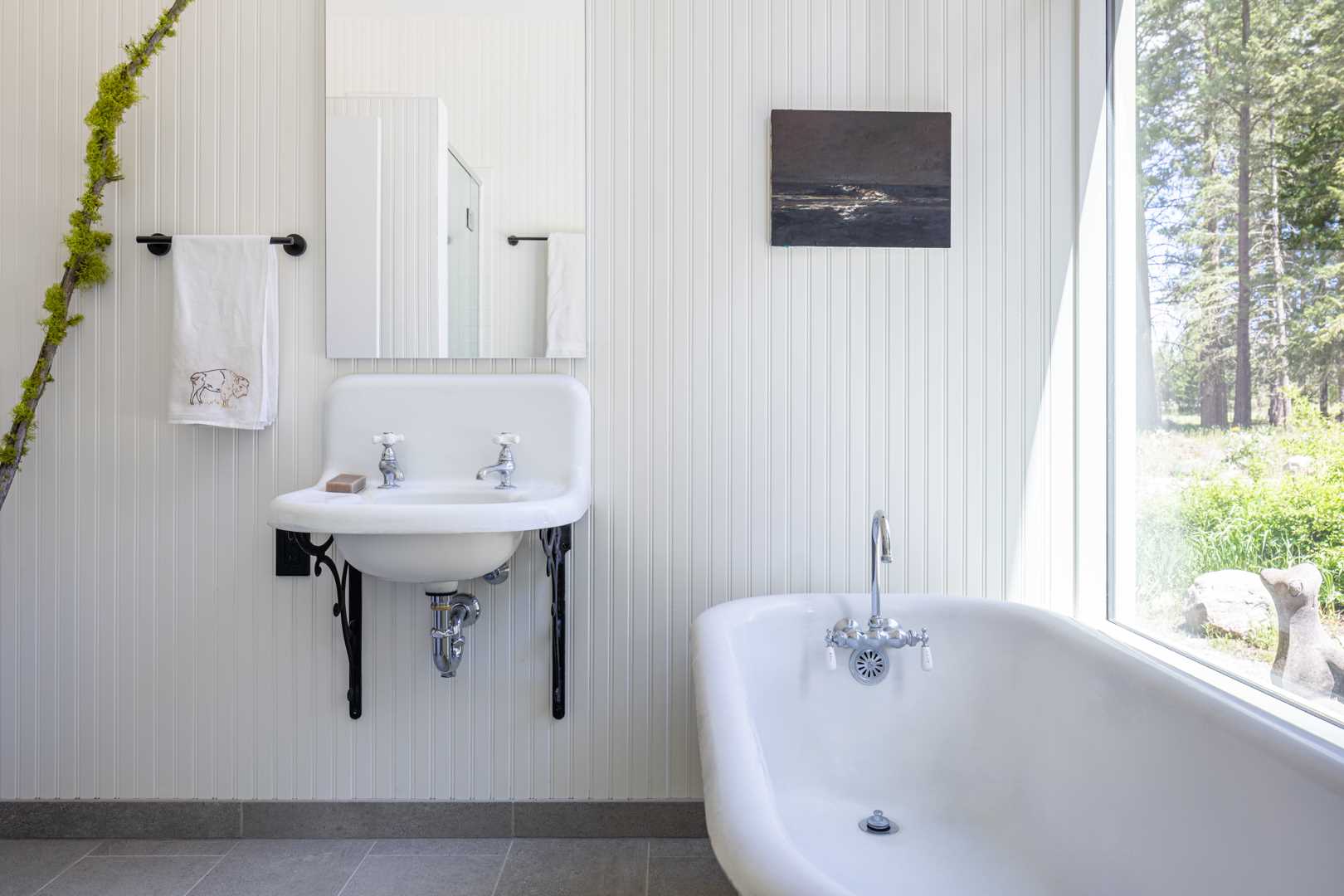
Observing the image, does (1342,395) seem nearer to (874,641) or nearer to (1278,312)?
(1278,312)

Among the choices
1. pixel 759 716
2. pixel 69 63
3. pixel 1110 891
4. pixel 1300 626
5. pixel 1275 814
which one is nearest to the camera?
pixel 1275 814

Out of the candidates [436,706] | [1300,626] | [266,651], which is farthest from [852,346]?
[266,651]

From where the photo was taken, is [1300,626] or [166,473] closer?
[1300,626]

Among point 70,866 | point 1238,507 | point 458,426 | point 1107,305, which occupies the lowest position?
point 70,866

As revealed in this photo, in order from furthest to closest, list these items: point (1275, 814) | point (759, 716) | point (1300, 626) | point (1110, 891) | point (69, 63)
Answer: point (69, 63), point (759, 716), point (1300, 626), point (1110, 891), point (1275, 814)

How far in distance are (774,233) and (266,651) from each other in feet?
5.02

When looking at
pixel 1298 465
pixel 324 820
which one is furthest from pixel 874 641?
pixel 324 820

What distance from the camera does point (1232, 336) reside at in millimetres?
1452

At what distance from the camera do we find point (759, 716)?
1.59 meters

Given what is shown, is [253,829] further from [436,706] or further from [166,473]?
[166,473]

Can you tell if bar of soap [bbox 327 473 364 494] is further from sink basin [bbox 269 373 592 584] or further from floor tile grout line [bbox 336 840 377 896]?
floor tile grout line [bbox 336 840 377 896]

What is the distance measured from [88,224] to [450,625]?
118 cm

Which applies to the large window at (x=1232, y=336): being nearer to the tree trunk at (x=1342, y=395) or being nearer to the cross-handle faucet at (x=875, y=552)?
the tree trunk at (x=1342, y=395)

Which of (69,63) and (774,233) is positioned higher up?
(69,63)
